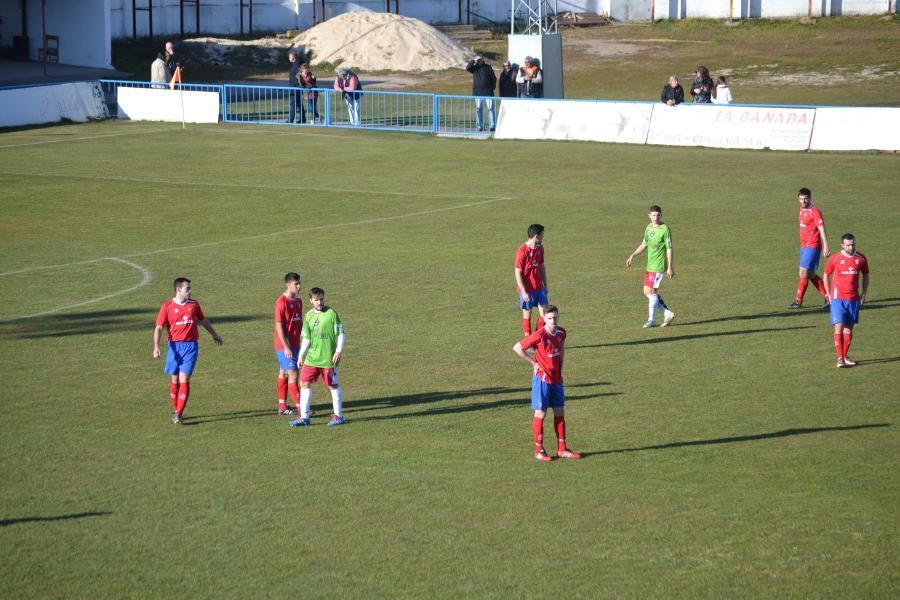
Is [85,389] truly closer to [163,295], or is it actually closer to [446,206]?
[163,295]

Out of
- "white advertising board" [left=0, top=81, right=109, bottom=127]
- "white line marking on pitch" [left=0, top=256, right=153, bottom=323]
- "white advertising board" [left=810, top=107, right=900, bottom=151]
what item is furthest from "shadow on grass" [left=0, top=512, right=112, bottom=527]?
"white advertising board" [left=0, top=81, right=109, bottom=127]

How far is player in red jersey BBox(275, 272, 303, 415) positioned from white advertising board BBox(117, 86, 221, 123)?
33.2 m

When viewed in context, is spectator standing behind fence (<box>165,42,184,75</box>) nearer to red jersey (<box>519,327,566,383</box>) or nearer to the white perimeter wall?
the white perimeter wall

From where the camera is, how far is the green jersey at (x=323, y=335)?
49.2ft

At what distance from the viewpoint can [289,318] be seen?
15500 mm

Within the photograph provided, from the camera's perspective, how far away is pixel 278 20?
252 ft

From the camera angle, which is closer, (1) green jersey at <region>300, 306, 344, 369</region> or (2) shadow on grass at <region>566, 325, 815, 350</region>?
(1) green jersey at <region>300, 306, 344, 369</region>

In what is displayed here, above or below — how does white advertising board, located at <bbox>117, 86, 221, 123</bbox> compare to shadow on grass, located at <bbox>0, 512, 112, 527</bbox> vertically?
above

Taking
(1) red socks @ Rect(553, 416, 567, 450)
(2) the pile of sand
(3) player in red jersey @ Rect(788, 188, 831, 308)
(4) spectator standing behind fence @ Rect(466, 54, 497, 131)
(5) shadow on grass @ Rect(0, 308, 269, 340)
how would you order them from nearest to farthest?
1. (1) red socks @ Rect(553, 416, 567, 450)
2. (5) shadow on grass @ Rect(0, 308, 269, 340)
3. (3) player in red jersey @ Rect(788, 188, 831, 308)
4. (4) spectator standing behind fence @ Rect(466, 54, 497, 131)
5. (2) the pile of sand

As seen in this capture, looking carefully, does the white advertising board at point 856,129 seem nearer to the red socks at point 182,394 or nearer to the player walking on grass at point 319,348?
the player walking on grass at point 319,348

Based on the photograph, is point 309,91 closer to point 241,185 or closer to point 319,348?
point 241,185

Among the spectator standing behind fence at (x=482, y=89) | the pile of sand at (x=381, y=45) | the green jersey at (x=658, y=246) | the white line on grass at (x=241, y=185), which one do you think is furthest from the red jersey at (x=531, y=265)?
the pile of sand at (x=381, y=45)

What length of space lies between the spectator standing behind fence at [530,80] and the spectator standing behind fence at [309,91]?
763 cm

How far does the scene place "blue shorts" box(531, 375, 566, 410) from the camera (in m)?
13.6
